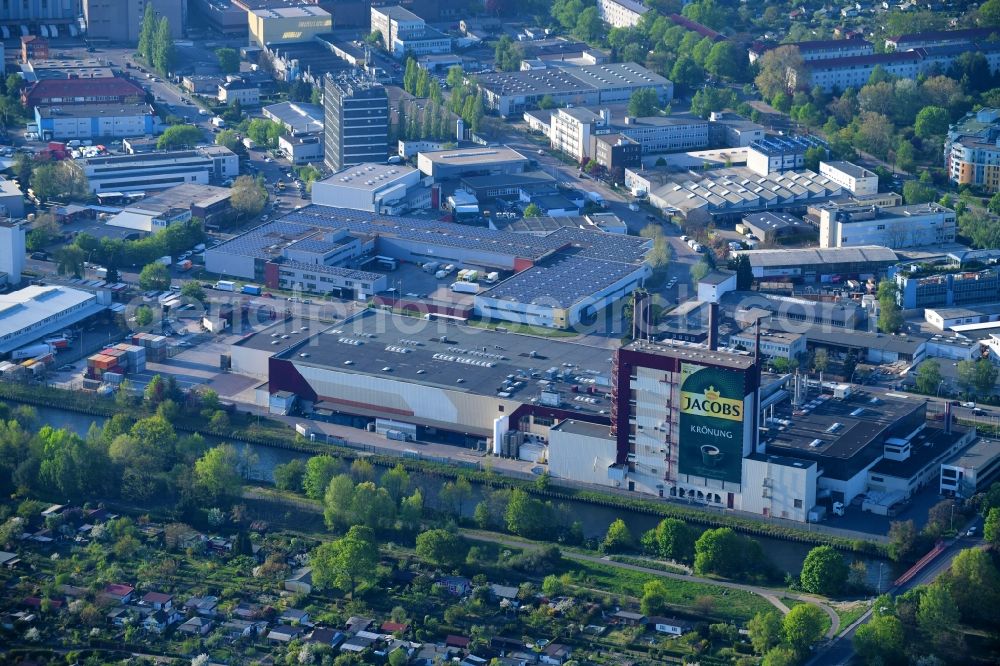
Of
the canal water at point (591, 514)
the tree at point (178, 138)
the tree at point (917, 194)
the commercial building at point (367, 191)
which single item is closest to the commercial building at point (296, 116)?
the tree at point (178, 138)

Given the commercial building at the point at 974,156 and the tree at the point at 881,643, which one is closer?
the tree at the point at 881,643

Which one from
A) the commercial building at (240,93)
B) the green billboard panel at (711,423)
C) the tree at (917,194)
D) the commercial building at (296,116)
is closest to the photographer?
the green billboard panel at (711,423)

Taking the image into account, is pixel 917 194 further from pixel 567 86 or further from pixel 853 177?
pixel 567 86

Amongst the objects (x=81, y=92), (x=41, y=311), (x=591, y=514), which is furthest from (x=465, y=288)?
(x=81, y=92)

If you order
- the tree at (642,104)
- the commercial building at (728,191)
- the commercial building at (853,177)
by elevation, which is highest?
the tree at (642,104)

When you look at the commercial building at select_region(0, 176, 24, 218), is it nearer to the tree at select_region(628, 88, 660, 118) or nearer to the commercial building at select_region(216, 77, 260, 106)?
the commercial building at select_region(216, 77, 260, 106)

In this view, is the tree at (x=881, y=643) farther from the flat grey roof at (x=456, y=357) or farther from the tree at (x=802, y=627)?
the flat grey roof at (x=456, y=357)

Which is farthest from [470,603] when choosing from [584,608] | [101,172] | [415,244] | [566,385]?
[101,172]
